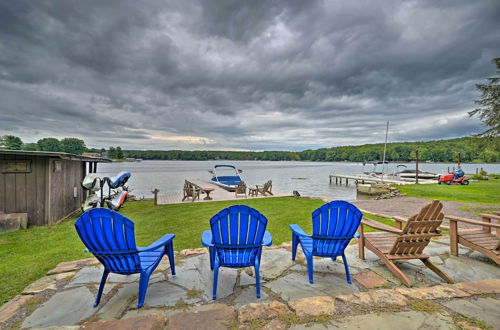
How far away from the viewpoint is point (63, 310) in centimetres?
199

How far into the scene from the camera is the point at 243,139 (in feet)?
169

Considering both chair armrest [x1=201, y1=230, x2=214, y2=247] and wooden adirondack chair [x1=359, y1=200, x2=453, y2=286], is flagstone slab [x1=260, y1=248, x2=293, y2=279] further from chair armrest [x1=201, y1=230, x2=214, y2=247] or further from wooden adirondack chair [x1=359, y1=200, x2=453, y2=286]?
wooden adirondack chair [x1=359, y1=200, x2=453, y2=286]

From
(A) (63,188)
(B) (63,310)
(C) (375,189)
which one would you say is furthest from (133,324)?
(C) (375,189)

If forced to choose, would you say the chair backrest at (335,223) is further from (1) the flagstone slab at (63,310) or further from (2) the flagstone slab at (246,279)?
(1) the flagstone slab at (63,310)

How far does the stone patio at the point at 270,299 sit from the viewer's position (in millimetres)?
1674

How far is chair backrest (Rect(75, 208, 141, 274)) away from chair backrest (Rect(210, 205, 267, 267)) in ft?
2.56

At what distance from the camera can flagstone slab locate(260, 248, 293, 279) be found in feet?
8.87

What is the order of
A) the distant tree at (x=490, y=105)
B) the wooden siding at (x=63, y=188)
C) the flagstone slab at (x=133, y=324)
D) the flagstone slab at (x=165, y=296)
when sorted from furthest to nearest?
the distant tree at (x=490, y=105)
the wooden siding at (x=63, y=188)
the flagstone slab at (x=165, y=296)
the flagstone slab at (x=133, y=324)

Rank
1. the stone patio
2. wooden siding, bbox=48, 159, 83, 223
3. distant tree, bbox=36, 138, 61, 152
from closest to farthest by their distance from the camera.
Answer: the stone patio, wooden siding, bbox=48, 159, 83, 223, distant tree, bbox=36, 138, 61, 152

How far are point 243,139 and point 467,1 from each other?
45.7 metres

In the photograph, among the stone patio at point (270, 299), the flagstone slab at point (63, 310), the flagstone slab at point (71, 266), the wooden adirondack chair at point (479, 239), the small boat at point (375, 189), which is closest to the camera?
the stone patio at point (270, 299)

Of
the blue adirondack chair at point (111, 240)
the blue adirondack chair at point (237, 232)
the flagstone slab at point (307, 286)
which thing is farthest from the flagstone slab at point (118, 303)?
the flagstone slab at point (307, 286)

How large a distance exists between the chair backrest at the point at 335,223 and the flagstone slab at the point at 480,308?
961mm

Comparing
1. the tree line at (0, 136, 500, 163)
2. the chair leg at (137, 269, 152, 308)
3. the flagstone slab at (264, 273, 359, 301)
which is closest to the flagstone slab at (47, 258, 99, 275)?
the chair leg at (137, 269, 152, 308)
